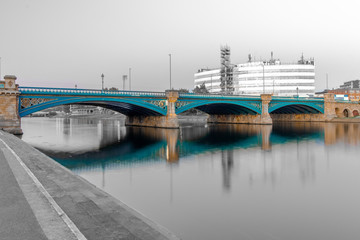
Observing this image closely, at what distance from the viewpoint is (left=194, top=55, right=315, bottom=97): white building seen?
146 m

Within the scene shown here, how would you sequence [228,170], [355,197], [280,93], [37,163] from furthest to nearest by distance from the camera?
[280,93] < [228,170] < [37,163] < [355,197]

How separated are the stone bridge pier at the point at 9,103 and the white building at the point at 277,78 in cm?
11390

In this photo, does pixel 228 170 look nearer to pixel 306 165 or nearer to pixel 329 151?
pixel 306 165

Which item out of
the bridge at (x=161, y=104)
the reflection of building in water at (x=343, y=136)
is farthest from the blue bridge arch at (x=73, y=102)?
the reflection of building in water at (x=343, y=136)

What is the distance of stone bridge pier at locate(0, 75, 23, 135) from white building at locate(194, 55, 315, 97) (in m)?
114

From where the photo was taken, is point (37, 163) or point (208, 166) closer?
point (37, 163)

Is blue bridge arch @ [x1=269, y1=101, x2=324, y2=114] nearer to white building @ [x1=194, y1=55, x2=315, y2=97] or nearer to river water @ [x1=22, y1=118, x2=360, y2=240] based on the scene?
white building @ [x1=194, y1=55, x2=315, y2=97]

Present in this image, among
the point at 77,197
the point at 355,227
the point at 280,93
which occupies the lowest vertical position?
the point at 355,227

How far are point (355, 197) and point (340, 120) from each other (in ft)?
270

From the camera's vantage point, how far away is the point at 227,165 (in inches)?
909

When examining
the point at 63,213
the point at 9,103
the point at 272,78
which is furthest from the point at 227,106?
the point at 272,78

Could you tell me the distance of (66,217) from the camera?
26.6 ft

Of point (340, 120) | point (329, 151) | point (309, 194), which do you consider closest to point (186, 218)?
point (309, 194)

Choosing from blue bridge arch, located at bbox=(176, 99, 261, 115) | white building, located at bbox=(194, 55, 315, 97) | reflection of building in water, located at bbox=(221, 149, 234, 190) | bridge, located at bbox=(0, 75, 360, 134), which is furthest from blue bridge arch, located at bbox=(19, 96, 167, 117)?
white building, located at bbox=(194, 55, 315, 97)
